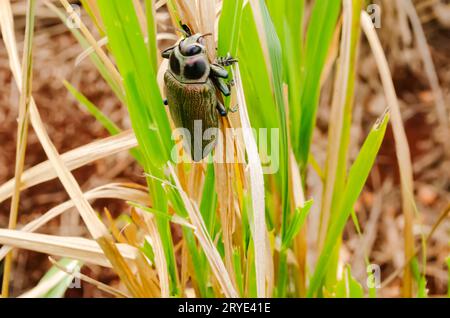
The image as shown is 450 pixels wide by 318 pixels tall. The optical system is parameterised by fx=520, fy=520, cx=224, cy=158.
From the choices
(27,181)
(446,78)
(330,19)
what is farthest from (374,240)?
(27,181)

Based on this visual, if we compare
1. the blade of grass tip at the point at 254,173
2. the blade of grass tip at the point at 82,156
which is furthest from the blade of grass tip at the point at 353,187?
the blade of grass tip at the point at 82,156

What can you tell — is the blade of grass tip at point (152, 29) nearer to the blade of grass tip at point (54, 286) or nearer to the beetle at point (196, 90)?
the beetle at point (196, 90)

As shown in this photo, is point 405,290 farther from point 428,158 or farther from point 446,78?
point 446,78

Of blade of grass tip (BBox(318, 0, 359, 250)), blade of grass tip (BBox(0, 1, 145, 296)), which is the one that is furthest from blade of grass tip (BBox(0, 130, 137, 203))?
blade of grass tip (BBox(318, 0, 359, 250))
